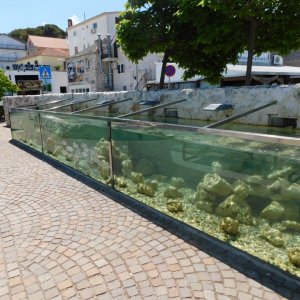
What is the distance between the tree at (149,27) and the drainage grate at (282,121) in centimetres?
552

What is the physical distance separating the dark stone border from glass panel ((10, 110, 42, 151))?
4.07m

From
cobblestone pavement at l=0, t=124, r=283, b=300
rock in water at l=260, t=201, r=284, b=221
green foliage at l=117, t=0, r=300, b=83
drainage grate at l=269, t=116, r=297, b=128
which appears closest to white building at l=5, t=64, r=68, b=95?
green foliage at l=117, t=0, r=300, b=83

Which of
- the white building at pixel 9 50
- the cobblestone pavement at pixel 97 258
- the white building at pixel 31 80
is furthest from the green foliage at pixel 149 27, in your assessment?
the white building at pixel 9 50

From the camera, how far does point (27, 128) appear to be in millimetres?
8984

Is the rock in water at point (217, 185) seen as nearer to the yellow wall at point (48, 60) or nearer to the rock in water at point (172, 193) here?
the rock in water at point (172, 193)

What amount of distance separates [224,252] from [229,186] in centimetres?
73

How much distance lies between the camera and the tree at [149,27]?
906 cm

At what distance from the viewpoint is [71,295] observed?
269 centimetres

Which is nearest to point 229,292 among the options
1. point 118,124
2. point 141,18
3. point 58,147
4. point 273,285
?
point 273,285

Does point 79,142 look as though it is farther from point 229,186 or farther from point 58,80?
point 58,80

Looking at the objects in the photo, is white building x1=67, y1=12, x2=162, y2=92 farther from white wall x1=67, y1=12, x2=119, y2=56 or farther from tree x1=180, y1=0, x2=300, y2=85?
tree x1=180, y1=0, x2=300, y2=85

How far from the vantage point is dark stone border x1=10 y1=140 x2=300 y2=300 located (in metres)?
2.76

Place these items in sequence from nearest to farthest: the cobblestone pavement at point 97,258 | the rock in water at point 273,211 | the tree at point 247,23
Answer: the cobblestone pavement at point 97,258 → the rock in water at point 273,211 → the tree at point 247,23

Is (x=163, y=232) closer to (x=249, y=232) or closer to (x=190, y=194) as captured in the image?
(x=190, y=194)
